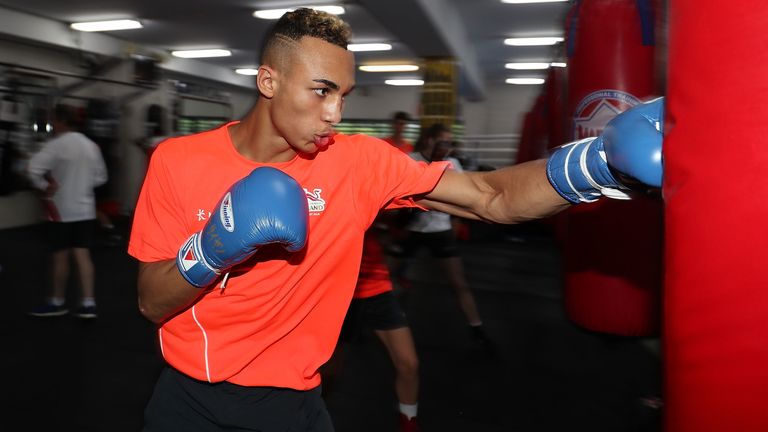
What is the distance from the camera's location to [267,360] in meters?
1.28

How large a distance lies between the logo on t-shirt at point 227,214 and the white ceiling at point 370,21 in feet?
16.7

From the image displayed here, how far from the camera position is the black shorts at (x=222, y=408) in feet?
4.14

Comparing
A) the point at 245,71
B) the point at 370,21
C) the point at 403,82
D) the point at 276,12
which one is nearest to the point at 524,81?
the point at 403,82

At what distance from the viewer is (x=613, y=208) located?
3.46 metres

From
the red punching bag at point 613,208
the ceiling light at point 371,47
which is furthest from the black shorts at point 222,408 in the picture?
the ceiling light at point 371,47

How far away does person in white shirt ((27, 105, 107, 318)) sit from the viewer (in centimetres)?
397

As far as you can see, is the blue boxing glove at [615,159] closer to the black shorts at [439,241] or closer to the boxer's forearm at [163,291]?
the boxer's forearm at [163,291]

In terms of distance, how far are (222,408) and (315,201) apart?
1.66ft

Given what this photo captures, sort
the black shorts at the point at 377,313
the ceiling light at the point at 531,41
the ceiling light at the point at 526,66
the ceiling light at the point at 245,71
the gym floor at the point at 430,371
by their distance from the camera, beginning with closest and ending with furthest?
1. the black shorts at the point at 377,313
2. the gym floor at the point at 430,371
3. the ceiling light at the point at 531,41
4. the ceiling light at the point at 526,66
5. the ceiling light at the point at 245,71

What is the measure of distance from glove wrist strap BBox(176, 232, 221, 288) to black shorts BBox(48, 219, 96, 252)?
11.2 feet

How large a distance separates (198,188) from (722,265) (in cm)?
101

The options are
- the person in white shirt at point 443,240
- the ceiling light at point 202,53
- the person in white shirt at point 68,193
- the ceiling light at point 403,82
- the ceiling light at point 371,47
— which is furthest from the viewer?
the ceiling light at point 403,82

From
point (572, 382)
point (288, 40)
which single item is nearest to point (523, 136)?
point (572, 382)

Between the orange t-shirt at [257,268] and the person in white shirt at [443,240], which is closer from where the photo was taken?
the orange t-shirt at [257,268]
